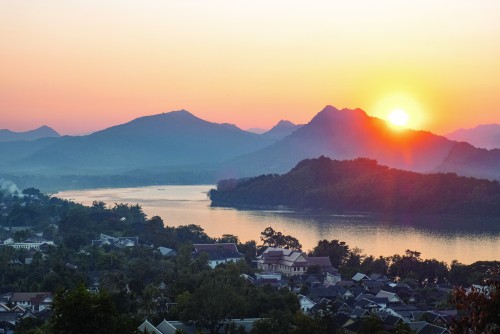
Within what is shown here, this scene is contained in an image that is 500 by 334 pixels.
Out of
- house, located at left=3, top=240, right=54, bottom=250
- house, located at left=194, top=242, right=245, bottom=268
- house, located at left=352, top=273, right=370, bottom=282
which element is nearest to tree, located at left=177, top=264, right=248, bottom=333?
house, located at left=352, top=273, right=370, bottom=282

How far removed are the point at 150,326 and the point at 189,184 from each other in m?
54.4

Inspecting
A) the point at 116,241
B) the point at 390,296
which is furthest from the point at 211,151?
the point at 390,296

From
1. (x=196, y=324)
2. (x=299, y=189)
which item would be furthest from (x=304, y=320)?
(x=299, y=189)

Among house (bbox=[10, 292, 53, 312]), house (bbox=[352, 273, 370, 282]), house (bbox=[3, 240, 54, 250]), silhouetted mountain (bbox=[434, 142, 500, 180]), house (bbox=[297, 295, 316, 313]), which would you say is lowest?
house (bbox=[10, 292, 53, 312])

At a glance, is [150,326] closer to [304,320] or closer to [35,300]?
[304,320]

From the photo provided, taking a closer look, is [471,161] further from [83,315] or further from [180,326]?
[83,315]

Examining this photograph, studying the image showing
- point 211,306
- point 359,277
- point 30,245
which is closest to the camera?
point 211,306

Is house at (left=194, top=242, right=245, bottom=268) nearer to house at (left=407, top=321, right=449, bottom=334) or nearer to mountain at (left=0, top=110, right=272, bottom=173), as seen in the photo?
house at (left=407, top=321, right=449, bottom=334)

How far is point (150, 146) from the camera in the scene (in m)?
115

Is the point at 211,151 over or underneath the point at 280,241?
over

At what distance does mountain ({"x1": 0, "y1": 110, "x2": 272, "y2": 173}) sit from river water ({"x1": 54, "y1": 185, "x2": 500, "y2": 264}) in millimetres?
67805

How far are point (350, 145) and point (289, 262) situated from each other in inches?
2745

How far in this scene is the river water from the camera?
19.8 meters

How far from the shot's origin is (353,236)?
894 inches
